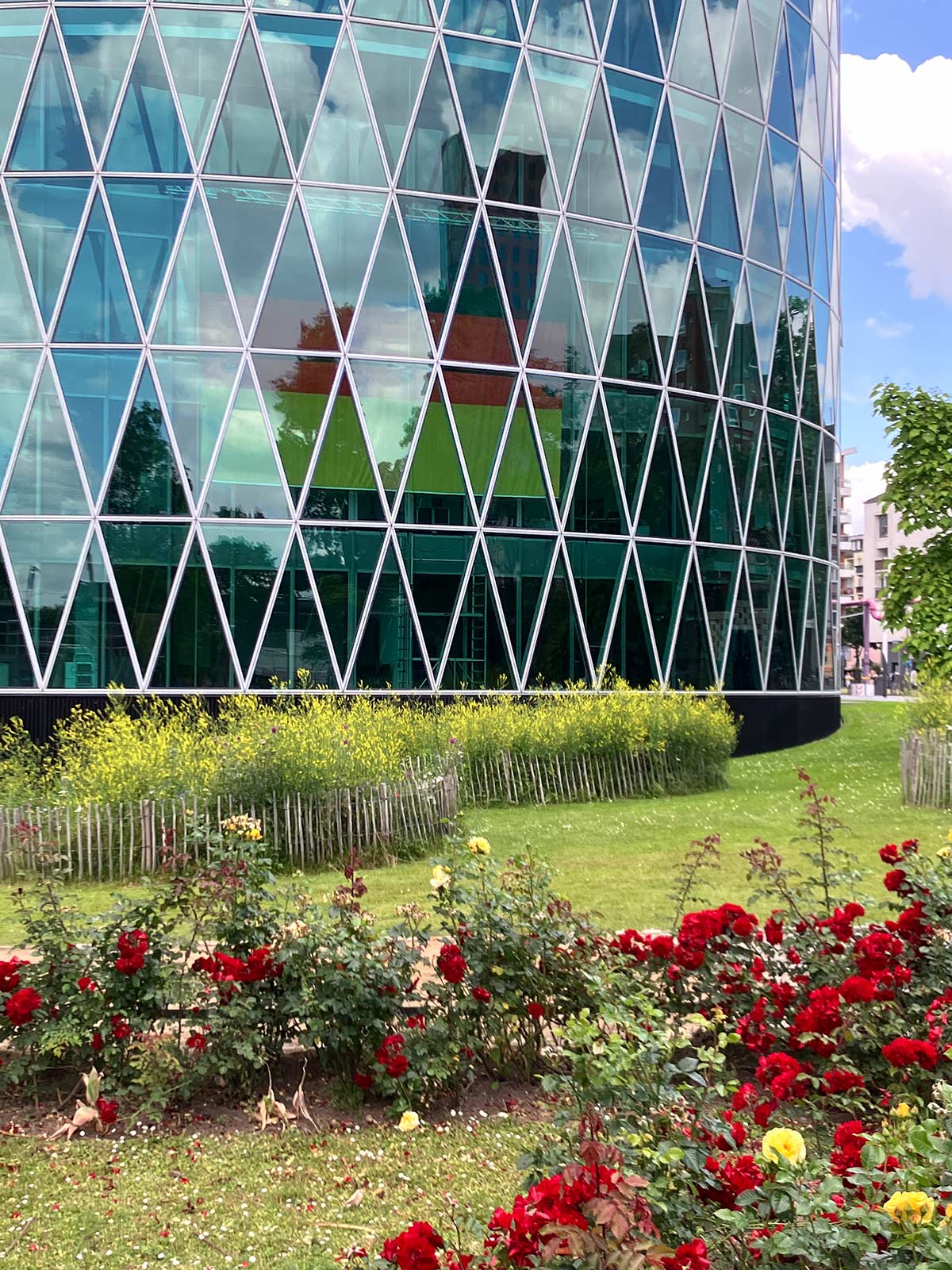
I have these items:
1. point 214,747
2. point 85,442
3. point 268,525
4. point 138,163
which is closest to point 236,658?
point 268,525

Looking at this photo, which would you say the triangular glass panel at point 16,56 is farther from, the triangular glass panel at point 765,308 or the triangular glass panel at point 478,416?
the triangular glass panel at point 765,308

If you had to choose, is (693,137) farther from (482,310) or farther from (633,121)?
(482,310)

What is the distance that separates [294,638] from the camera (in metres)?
19.2

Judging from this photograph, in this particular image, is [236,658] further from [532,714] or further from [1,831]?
[1,831]

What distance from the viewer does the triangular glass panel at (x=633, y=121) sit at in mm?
22031

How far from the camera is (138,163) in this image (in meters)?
19.2

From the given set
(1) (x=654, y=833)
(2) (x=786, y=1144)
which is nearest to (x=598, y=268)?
(1) (x=654, y=833)

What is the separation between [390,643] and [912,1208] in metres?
17.5

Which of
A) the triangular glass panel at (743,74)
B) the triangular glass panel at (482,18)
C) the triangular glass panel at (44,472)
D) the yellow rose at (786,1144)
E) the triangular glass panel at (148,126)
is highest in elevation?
the triangular glass panel at (743,74)

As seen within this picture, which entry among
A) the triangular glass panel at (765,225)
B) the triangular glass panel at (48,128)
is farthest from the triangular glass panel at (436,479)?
the triangular glass panel at (765,225)

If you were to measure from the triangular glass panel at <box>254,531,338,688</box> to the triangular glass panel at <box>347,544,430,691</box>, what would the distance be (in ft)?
2.11

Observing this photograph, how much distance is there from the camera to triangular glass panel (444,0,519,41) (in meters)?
20.6

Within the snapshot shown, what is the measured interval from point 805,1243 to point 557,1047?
2.87 metres

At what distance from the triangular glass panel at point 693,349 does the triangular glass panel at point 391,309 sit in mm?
5742
